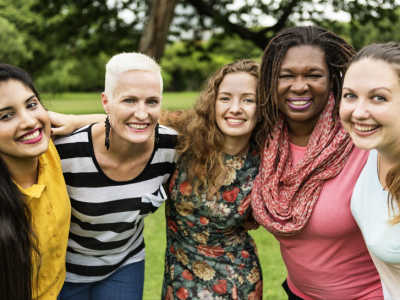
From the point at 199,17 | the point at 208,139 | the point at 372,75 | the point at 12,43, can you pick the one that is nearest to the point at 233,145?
the point at 208,139

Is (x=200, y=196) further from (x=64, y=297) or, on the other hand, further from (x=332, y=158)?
(x=64, y=297)

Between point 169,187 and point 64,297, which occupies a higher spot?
point 169,187

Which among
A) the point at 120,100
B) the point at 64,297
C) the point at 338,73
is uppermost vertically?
the point at 338,73

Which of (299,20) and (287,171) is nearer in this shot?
(287,171)

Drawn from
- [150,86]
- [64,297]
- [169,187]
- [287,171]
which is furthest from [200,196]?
[64,297]

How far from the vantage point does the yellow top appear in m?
2.42

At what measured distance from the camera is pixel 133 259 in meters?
3.10

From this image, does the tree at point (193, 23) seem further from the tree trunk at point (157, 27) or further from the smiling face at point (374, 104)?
the smiling face at point (374, 104)

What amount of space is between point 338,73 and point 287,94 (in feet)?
1.19

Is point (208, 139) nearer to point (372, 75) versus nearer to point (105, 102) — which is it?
point (105, 102)

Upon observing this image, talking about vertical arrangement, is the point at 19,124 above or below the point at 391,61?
below

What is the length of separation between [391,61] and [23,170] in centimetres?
199

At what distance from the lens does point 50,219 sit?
246 cm

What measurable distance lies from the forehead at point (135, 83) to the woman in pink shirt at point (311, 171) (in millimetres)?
749
